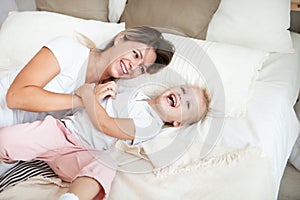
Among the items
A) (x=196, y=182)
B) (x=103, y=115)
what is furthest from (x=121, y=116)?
(x=196, y=182)

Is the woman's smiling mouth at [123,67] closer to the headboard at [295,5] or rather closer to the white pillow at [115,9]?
the white pillow at [115,9]

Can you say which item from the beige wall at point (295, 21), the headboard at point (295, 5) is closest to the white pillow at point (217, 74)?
the headboard at point (295, 5)

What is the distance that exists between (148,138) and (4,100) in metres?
0.51

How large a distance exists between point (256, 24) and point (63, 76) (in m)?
0.81

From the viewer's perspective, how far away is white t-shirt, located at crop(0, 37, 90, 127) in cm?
136

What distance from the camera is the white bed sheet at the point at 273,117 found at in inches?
53.5

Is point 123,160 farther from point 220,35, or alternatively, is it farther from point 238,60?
point 220,35

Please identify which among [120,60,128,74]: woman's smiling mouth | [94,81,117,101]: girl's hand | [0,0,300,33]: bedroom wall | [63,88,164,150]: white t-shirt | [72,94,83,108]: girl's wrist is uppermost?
[120,60,128,74]: woman's smiling mouth

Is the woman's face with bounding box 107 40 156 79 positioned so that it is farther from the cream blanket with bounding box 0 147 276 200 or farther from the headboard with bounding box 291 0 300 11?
the headboard with bounding box 291 0 300 11

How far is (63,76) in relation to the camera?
141 cm

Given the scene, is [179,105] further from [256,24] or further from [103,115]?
Answer: [256,24]

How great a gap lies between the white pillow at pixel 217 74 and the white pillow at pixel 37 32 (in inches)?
15.0

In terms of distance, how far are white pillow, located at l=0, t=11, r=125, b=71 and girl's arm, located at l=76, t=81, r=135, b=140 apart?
503 millimetres

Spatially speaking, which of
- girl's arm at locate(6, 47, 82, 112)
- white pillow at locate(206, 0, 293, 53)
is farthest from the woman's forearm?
white pillow at locate(206, 0, 293, 53)
